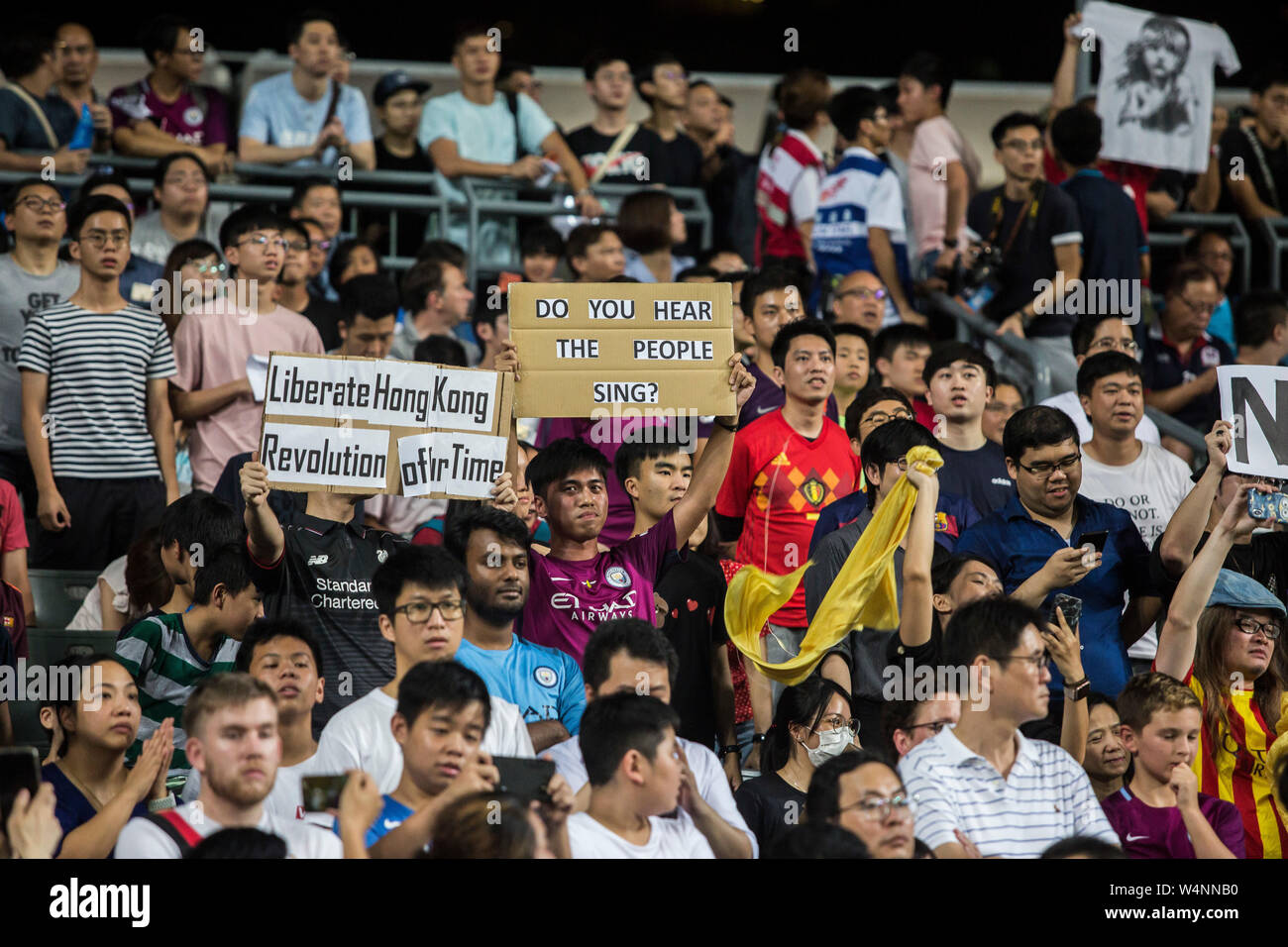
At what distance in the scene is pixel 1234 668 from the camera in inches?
279

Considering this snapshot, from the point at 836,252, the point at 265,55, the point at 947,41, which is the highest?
the point at 947,41

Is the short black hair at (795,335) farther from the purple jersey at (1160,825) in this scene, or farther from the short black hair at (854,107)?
the short black hair at (854,107)

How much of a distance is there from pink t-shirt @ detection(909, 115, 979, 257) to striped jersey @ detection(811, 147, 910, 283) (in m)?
0.38

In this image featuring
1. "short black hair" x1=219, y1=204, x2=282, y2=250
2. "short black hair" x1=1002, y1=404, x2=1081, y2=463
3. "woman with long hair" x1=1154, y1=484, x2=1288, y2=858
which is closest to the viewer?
"woman with long hair" x1=1154, y1=484, x2=1288, y2=858

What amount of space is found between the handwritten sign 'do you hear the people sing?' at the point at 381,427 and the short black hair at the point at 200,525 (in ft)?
1.60

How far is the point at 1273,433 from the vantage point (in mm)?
6930

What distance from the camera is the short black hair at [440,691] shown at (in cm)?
550

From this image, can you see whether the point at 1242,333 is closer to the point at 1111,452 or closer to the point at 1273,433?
the point at 1111,452

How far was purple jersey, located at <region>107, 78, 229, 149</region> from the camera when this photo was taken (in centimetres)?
1138

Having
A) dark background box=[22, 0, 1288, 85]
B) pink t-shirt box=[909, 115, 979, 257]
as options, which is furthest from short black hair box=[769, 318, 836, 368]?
dark background box=[22, 0, 1288, 85]

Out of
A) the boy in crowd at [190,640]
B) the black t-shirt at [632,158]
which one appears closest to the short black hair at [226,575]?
the boy in crowd at [190,640]

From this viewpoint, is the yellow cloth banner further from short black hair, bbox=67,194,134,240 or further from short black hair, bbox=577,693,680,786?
short black hair, bbox=67,194,134,240
